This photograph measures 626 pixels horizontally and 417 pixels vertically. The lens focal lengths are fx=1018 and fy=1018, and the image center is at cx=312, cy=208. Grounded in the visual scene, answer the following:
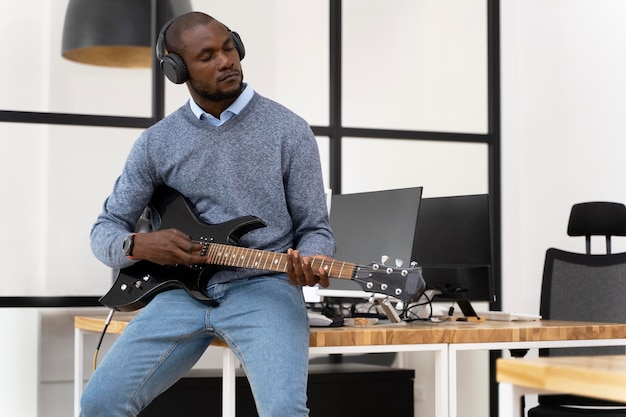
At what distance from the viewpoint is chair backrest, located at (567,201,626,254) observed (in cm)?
354

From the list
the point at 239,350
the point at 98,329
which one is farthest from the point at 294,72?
the point at 239,350

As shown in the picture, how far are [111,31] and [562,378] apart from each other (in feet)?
10.4

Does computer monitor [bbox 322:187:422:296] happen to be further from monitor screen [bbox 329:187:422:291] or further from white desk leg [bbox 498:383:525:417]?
white desk leg [bbox 498:383:525:417]

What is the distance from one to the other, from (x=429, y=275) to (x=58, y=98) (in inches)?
70.1

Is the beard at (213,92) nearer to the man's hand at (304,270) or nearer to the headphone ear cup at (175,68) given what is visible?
the headphone ear cup at (175,68)

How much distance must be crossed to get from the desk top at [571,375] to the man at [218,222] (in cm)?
96

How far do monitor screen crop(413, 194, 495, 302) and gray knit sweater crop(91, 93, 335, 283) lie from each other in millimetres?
964

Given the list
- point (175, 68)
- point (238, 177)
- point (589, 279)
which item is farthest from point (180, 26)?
point (589, 279)

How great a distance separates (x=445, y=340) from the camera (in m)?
2.83

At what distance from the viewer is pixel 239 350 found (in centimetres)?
234

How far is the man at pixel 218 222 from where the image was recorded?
90.6 inches

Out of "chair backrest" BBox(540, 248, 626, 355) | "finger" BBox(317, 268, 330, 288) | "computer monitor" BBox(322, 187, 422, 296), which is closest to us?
"finger" BBox(317, 268, 330, 288)

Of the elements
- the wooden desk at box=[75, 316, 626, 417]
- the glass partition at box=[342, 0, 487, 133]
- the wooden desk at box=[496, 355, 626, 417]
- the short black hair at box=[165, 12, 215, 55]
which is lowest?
the wooden desk at box=[75, 316, 626, 417]

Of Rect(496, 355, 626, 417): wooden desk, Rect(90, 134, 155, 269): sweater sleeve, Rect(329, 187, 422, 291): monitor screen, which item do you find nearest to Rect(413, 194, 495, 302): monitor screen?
Rect(329, 187, 422, 291): monitor screen
